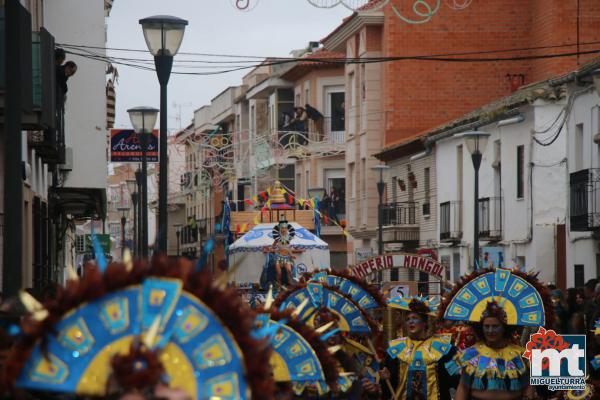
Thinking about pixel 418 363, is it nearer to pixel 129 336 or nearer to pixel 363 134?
pixel 129 336

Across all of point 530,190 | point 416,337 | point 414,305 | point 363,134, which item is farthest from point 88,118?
point 363,134

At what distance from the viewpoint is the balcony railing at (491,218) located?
1438 inches

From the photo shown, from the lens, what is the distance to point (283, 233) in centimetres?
2906

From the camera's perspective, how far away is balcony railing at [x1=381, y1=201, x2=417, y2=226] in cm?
4612

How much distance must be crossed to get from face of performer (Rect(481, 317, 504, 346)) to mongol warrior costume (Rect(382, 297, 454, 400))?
2.19 m

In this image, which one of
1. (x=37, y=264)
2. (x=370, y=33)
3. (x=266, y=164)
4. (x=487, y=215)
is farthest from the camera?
(x=266, y=164)

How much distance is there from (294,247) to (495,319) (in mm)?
16535

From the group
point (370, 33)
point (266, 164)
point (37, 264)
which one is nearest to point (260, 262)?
point (37, 264)

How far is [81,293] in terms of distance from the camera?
488cm

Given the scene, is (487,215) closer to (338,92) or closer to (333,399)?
(338,92)

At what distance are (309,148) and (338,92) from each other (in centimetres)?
348

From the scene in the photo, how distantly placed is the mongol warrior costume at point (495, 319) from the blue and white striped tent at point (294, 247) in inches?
563

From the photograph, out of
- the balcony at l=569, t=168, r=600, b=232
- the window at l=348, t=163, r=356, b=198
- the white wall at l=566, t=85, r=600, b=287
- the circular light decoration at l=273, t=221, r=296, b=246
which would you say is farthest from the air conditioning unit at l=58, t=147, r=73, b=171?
the window at l=348, t=163, r=356, b=198

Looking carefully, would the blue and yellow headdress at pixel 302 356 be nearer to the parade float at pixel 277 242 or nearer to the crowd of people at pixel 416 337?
the crowd of people at pixel 416 337
